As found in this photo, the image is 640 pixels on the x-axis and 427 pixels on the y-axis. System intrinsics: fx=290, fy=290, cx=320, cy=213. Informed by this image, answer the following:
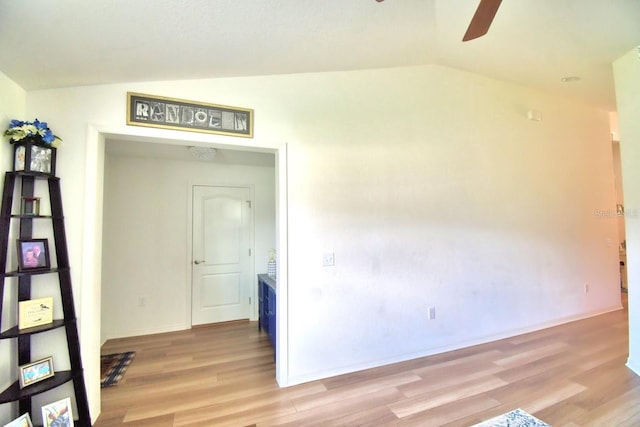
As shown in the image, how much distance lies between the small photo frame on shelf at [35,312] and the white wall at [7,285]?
0.38ft

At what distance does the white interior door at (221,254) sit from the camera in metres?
4.14

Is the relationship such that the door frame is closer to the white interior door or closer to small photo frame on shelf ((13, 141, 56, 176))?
the white interior door

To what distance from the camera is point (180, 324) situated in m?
3.98

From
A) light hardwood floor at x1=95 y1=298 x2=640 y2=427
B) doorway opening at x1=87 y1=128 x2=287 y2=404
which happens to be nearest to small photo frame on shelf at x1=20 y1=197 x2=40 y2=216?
doorway opening at x1=87 y1=128 x2=287 y2=404

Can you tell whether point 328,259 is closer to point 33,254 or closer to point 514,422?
point 514,422

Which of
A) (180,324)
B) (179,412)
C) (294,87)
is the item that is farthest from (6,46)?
(180,324)

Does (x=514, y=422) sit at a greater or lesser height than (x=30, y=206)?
lesser

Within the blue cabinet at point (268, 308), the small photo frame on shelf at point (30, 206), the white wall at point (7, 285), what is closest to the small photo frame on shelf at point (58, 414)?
the white wall at point (7, 285)

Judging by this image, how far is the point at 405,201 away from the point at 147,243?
133 inches

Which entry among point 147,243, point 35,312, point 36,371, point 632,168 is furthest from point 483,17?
point 147,243

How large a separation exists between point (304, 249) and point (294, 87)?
146 cm

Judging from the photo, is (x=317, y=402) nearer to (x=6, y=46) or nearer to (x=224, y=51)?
(x=224, y=51)

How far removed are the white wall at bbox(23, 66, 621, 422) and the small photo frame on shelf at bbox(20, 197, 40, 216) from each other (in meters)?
0.17

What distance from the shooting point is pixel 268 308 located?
3.39 metres
